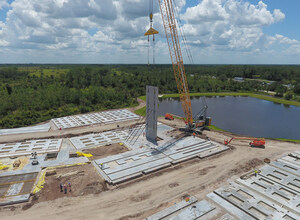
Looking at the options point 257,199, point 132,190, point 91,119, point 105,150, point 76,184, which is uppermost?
point 91,119

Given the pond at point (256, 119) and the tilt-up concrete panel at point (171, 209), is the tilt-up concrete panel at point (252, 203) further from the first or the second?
the pond at point (256, 119)

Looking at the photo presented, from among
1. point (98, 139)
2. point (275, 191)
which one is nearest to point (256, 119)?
point (275, 191)

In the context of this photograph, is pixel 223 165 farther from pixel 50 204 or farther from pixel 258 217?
pixel 50 204

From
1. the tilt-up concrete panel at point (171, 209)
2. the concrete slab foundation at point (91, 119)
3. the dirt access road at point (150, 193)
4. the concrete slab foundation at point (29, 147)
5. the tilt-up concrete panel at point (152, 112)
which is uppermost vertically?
the tilt-up concrete panel at point (152, 112)

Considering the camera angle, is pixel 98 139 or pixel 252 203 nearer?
pixel 252 203

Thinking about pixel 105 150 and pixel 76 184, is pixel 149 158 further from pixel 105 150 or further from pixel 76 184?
pixel 76 184

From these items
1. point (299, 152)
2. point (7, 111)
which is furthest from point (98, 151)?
point (7, 111)

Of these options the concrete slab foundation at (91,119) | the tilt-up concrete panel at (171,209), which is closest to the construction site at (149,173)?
the tilt-up concrete panel at (171,209)
